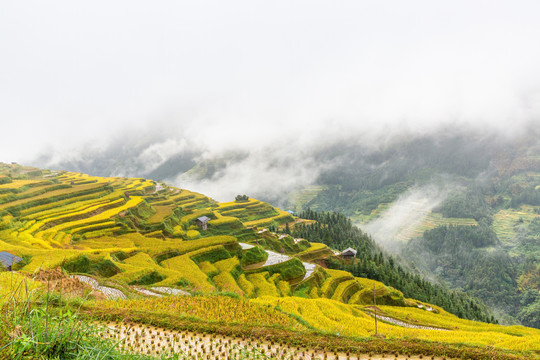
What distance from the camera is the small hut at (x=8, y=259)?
21.1m

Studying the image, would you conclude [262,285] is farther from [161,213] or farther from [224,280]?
[161,213]

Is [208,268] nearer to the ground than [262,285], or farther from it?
farther from it

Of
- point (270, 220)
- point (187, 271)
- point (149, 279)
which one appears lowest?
point (149, 279)

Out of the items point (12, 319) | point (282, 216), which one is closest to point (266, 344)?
point (12, 319)

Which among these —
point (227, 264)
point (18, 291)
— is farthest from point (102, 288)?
point (227, 264)

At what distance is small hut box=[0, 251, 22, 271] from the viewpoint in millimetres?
21078

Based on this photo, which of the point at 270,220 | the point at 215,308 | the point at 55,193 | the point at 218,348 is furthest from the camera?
the point at 270,220

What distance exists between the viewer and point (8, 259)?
21.8 metres

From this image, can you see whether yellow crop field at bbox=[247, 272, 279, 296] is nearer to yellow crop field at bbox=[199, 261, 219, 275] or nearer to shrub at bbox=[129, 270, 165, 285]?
yellow crop field at bbox=[199, 261, 219, 275]

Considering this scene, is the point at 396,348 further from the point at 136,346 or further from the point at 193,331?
the point at 136,346

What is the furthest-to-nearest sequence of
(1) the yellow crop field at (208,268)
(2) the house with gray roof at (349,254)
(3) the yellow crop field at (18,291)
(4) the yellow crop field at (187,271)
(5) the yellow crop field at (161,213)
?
(2) the house with gray roof at (349,254) < (5) the yellow crop field at (161,213) < (1) the yellow crop field at (208,268) < (4) the yellow crop field at (187,271) < (3) the yellow crop field at (18,291)

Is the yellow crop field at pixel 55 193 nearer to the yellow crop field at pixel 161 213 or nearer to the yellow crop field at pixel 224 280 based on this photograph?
the yellow crop field at pixel 161 213

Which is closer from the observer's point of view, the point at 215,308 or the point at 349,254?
the point at 215,308

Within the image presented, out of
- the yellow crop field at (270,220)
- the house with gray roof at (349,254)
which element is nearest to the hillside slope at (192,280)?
the house with gray roof at (349,254)
